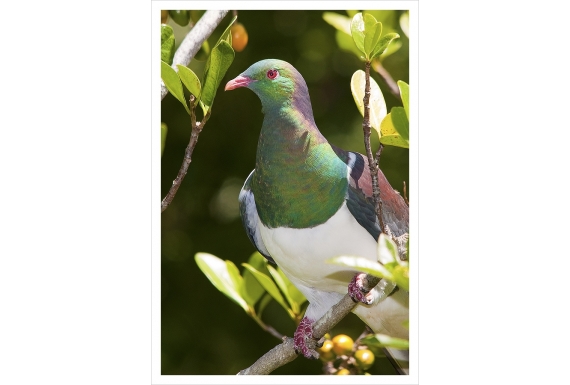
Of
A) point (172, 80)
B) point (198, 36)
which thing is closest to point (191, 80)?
point (172, 80)

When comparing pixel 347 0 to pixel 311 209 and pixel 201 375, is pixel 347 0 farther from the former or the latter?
pixel 201 375

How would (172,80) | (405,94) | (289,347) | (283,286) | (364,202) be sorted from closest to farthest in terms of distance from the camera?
(405,94)
(172,80)
(364,202)
(289,347)
(283,286)

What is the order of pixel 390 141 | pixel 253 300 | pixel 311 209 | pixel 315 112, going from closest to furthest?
pixel 390 141 → pixel 311 209 → pixel 253 300 → pixel 315 112

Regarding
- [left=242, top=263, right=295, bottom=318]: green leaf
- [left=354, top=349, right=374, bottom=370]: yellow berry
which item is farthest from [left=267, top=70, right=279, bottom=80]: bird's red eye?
[left=354, top=349, right=374, bottom=370]: yellow berry

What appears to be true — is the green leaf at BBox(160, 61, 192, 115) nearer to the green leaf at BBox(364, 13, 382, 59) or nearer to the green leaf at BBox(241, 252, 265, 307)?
the green leaf at BBox(364, 13, 382, 59)

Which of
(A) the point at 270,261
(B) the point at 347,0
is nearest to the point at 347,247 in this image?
(A) the point at 270,261

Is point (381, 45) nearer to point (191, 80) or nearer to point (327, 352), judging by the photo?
point (191, 80)
